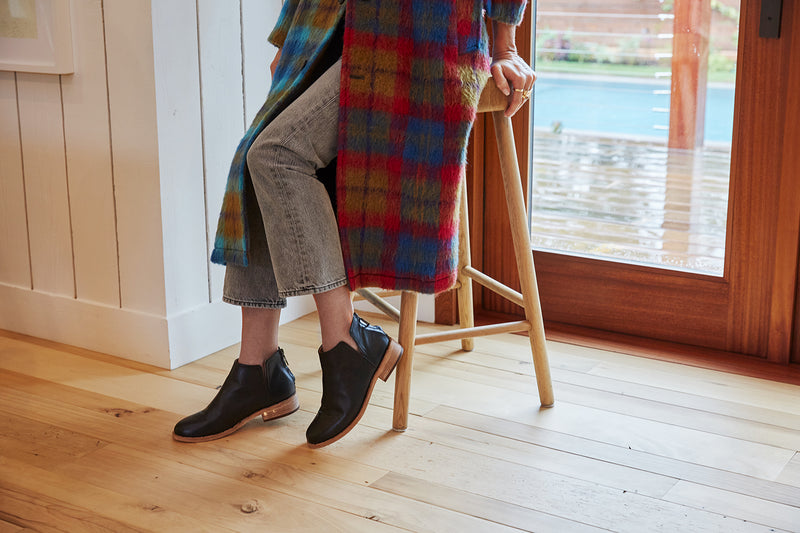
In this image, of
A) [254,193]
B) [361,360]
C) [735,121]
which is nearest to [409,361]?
[361,360]

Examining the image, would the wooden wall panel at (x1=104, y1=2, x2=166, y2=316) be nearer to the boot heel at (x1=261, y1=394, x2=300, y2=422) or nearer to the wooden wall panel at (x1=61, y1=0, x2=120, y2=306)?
the wooden wall panel at (x1=61, y1=0, x2=120, y2=306)

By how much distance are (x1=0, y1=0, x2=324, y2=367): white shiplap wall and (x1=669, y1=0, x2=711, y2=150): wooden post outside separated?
97 centimetres

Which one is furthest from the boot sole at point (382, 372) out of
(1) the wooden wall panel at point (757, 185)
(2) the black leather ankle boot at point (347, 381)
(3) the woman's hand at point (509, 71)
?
(1) the wooden wall panel at point (757, 185)

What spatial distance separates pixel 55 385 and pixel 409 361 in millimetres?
805

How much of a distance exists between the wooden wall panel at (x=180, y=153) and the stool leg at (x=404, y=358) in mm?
618

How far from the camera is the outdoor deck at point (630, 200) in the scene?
1.97 m

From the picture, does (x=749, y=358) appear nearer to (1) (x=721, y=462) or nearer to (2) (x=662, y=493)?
(1) (x=721, y=462)

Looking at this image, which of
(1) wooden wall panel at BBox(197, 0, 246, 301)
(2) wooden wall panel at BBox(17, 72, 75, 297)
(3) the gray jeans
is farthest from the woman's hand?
(2) wooden wall panel at BBox(17, 72, 75, 297)

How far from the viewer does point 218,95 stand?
1.97 m

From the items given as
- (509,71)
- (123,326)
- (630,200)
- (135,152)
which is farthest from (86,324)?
(630,200)

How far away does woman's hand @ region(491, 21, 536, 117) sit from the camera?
1.52m

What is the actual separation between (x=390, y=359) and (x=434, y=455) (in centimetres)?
18

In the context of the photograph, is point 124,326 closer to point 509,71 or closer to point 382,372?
point 382,372

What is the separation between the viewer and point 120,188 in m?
1.92
